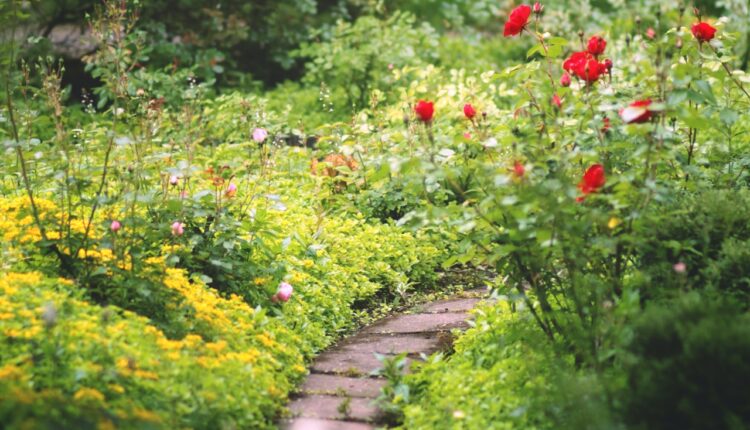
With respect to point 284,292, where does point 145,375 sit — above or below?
above

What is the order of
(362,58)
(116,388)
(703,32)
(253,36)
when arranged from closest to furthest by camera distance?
(116,388) → (703,32) → (362,58) → (253,36)

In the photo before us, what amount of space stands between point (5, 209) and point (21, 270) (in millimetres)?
671

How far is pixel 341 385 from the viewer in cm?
367

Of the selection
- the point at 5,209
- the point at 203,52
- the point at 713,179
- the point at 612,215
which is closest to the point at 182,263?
the point at 5,209

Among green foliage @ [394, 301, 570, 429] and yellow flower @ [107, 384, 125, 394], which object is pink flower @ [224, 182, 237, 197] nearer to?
green foliage @ [394, 301, 570, 429]

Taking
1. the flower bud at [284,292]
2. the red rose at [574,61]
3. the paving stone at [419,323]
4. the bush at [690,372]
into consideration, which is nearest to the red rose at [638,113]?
the red rose at [574,61]

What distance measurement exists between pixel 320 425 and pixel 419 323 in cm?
136

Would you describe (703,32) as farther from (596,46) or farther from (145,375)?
(145,375)

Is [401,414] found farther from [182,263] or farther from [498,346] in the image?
[182,263]

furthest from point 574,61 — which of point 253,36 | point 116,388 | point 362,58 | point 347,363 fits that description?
point 253,36

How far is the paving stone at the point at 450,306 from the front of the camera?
4727mm

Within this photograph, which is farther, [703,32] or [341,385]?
[341,385]

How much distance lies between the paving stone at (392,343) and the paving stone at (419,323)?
9 cm

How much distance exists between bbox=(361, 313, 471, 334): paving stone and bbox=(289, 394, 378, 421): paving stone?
3.04 ft
